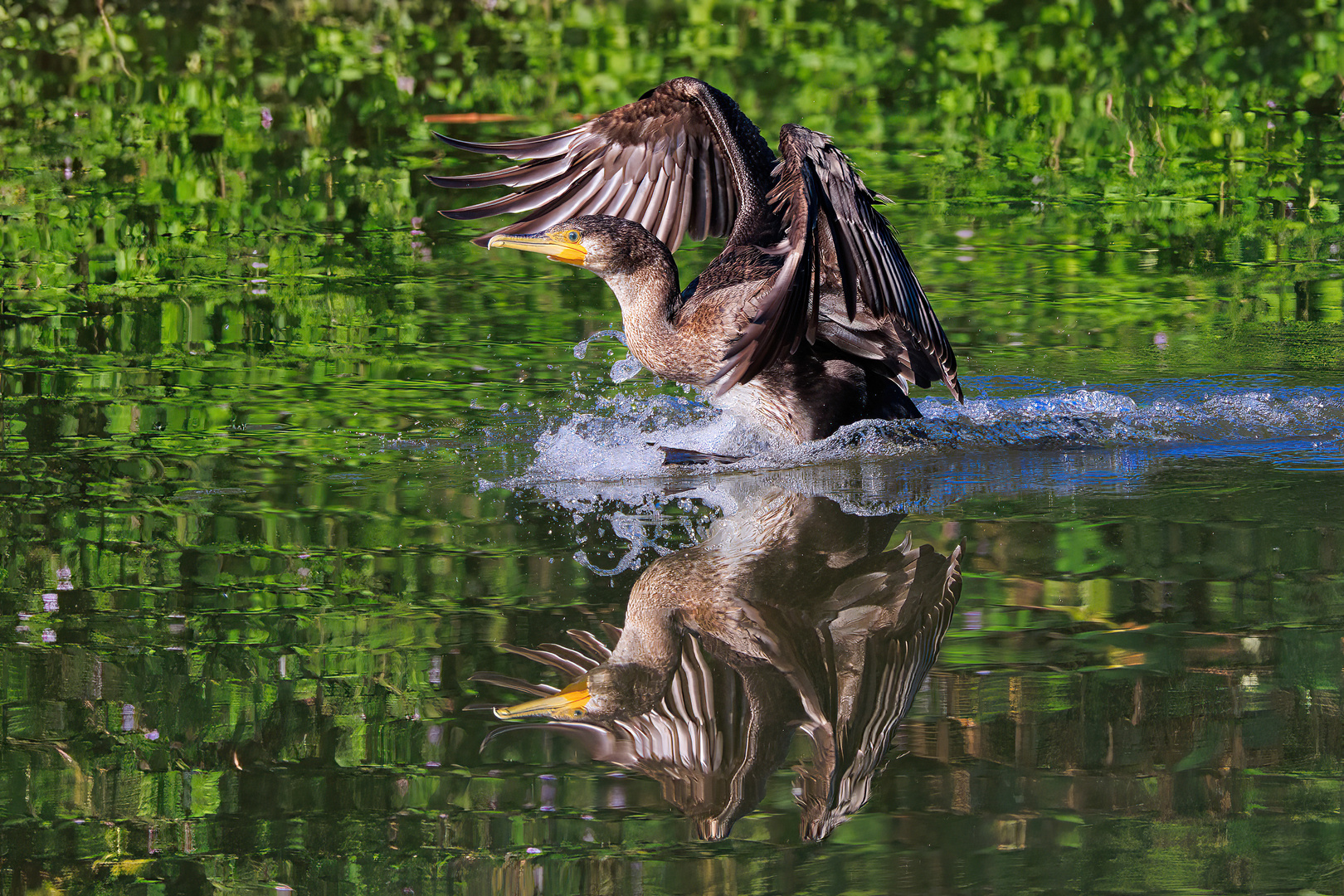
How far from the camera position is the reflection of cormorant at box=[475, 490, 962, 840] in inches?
141

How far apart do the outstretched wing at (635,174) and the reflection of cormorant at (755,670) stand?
9.38 feet

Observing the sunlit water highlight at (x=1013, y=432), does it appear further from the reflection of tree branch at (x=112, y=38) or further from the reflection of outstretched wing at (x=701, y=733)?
the reflection of tree branch at (x=112, y=38)

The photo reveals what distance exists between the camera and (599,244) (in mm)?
6281

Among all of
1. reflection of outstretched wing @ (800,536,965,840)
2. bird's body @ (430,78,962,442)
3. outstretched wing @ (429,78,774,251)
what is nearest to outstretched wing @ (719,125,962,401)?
bird's body @ (430,78,962,442)

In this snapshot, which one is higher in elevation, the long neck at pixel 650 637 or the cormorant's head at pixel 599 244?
the cormorant's head at pixel 599 244

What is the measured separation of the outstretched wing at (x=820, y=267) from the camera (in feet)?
17.3

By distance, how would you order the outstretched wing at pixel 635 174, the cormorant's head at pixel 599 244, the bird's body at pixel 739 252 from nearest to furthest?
the bird's body at pixel 739 252
the cormorant's head at pixel 599 244
the outstretched wing at pixel 635 174

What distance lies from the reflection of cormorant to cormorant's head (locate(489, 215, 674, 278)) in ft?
5.67

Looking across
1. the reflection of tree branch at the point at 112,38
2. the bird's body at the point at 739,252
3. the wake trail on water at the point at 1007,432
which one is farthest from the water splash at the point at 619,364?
the reflection of tree branch at the point at 112,38

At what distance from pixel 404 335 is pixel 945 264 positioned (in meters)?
2.89

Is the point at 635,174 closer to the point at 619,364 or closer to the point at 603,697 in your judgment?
the point at 619,364

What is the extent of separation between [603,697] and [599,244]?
270 centimetres

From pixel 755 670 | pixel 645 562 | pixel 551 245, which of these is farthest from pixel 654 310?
pixel 755 670

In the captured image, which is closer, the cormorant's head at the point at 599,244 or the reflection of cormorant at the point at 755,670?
the reflection of cormorant at the point at 755,670
